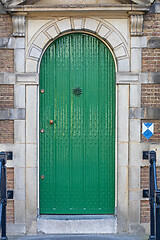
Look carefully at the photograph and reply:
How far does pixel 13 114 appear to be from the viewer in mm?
6906

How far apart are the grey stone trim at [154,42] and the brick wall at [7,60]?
2409mm

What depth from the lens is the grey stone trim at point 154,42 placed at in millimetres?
6883

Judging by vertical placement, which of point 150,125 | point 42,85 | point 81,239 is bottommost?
point 81,239

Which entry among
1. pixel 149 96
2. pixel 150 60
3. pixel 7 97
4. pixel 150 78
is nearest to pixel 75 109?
pixel 7 97

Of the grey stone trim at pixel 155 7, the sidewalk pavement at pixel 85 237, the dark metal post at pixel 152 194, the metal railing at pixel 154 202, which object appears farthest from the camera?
the grey stone trim at pixel 155 7

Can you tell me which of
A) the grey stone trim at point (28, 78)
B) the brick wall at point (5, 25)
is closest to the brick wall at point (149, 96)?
the grey stone trim at point (28, 78)

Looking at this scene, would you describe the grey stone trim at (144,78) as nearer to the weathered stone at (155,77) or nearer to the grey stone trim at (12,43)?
the weathered stone at (155,77)

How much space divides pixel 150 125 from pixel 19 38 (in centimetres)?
275

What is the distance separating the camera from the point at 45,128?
7.10 m

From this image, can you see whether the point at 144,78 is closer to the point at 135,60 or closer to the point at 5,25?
the point at 135,60

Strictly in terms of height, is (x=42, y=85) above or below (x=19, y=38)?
below

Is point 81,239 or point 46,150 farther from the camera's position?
point 46,150

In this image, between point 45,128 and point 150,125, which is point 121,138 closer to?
point 150,125

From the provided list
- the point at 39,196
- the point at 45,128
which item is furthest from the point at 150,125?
the point at 39,196
